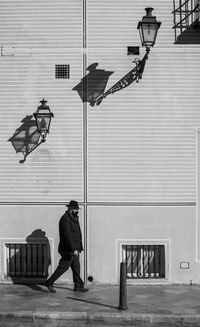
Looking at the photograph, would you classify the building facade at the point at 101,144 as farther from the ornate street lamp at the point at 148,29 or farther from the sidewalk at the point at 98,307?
the ornate street lamp at the point at 148,29

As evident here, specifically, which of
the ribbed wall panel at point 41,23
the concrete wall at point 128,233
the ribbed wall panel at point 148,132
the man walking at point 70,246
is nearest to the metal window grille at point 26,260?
the concrete wall at point 128,233

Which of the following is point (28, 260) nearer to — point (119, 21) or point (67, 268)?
point (67, 268)

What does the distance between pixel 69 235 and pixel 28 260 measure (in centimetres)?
183

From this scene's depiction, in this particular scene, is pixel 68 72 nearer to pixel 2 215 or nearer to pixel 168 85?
pixel 168 85

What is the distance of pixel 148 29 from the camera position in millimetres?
12836

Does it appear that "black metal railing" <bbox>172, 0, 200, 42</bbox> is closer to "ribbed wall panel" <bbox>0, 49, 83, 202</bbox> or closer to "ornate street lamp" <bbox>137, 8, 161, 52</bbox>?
"ornate street lamp" <bbox>137, 8, 161, 52</bbox>

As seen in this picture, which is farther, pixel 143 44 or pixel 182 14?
pixel 182 14

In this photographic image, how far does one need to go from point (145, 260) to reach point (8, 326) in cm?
439

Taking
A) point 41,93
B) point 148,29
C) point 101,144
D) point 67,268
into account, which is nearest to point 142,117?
point 101,144

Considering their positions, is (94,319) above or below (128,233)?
below

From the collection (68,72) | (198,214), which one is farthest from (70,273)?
(68,72)

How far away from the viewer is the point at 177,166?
45.2ft

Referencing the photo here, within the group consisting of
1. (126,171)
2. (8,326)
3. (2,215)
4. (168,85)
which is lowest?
(8,326)

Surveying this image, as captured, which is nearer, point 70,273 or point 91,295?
point 91,295
